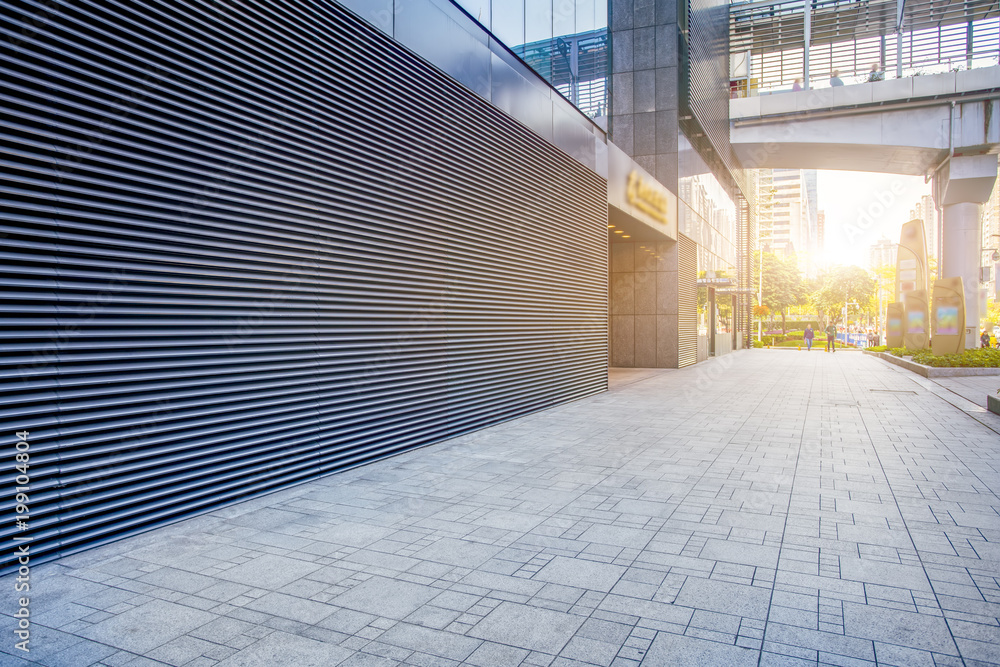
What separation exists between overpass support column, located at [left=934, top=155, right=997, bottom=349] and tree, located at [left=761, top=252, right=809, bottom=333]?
85.4ft

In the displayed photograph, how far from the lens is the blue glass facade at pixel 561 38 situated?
10984 millimetres

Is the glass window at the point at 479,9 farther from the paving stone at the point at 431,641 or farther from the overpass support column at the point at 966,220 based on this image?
the overpass support column at the point at 966,220

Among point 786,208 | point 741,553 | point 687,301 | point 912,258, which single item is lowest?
point 741,553

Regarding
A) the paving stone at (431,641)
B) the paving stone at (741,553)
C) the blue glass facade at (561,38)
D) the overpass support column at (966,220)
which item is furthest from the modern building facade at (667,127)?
the paving stone at (431,641)

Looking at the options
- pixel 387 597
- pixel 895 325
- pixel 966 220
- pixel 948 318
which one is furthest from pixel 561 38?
pixel 895 325

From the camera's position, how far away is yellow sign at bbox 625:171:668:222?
1732cm

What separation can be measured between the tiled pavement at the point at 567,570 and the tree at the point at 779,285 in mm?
50877

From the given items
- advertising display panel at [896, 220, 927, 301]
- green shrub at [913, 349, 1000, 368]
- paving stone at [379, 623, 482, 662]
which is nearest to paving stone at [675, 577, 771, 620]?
paving stone at [379, 623, 482, 662]

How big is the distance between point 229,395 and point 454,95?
558cm

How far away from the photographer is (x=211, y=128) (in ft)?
18.4

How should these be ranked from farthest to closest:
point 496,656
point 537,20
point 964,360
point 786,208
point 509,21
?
point 786,208 → point 964,360 → point 537,20 → point 509,21 → point 496,656

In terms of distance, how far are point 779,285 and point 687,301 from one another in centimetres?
3611

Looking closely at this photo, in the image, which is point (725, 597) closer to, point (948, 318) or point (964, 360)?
point (964, 360)

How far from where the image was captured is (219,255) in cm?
565
